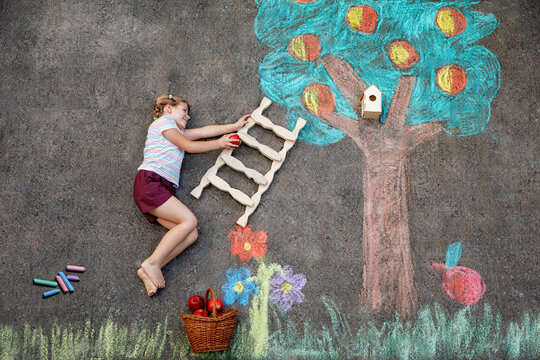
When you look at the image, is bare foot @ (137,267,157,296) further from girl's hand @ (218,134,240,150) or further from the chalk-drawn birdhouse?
the chalk-drawn birdhouse

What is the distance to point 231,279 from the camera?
3.00 metres

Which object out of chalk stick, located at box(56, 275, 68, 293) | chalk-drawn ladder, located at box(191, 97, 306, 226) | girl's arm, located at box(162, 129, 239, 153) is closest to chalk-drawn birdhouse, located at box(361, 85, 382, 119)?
chalk-drawn ladder, located at box(191, 97, 306, 226)

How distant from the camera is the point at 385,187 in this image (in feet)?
10.5

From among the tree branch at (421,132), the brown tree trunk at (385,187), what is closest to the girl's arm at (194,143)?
the brown tree trunk at (385,187)

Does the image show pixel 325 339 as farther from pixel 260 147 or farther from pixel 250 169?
pixel 260 147

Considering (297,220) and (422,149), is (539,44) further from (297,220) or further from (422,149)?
(297,220)

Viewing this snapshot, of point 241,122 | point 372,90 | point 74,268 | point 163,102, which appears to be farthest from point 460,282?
point 74,268

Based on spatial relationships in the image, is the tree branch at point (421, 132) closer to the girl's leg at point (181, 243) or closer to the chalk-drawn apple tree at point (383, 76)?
the chalk-drawn apple tree at point (383, 76)

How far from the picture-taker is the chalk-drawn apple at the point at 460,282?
2.99 m

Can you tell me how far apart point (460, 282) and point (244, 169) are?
1374 millimetres

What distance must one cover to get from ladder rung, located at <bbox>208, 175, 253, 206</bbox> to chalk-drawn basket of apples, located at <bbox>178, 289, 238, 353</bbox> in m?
0.60

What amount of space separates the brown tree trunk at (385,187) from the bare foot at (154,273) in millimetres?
1115

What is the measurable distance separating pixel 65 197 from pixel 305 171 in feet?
4.63

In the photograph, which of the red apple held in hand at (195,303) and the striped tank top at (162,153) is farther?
the striped tank top at (162,153)
